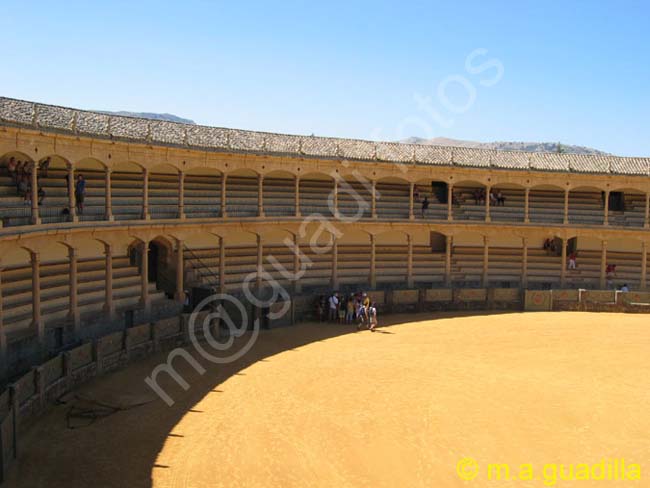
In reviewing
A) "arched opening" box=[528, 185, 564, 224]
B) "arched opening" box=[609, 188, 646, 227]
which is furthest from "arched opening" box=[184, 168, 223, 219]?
"arched opening" box=[609, 188, 646, 227]

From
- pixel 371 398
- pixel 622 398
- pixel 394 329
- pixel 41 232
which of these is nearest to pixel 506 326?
pixel 394 329

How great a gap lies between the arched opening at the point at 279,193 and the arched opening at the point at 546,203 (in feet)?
42.8

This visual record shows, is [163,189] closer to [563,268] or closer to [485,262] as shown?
[485,262]

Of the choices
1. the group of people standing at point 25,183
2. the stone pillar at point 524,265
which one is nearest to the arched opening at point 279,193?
the group of people standing at point 25,183

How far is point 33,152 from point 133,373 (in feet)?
23.0

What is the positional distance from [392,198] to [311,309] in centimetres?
989

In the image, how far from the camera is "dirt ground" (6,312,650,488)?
42.3 ft

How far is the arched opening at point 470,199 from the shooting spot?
35.8m

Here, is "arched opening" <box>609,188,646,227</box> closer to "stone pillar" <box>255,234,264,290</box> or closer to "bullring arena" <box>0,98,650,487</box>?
"bullring arena" <box>0,98,650,487</box>

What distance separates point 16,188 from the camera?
21.5 metres

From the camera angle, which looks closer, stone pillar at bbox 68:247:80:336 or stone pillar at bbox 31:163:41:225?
stone pillar at bbox 31:163:41:225

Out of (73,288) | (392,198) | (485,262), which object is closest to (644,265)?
(485,262)

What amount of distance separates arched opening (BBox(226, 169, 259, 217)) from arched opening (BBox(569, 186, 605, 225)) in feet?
56.3

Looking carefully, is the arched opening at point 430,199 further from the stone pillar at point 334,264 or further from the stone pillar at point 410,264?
the stone pillar at point 334,264
